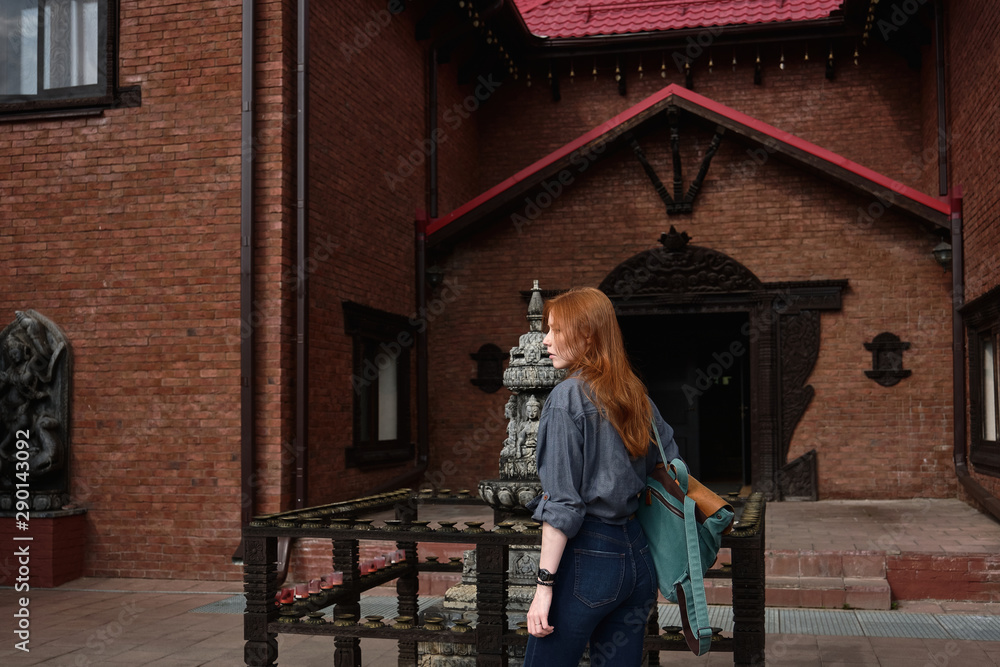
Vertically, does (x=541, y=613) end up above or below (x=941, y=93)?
below

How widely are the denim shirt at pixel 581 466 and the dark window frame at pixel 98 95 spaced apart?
7.02 metres

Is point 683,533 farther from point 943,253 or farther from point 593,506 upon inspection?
point 943,253

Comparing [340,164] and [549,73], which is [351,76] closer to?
[340,164]

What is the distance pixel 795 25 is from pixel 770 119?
4.18ft

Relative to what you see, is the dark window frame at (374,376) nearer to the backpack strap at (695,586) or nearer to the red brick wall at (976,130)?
the red brick wall at (976,130)

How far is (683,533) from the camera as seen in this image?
10.1ft

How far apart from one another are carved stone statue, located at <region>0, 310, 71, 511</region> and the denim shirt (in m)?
6.81

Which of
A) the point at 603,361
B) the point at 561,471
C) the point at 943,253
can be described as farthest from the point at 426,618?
the point at 943,253

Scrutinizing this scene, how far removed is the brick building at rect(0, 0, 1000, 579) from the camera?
842 cm

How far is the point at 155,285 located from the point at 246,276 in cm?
93

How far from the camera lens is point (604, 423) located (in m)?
2.97

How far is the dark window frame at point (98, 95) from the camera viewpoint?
8672 millimetres

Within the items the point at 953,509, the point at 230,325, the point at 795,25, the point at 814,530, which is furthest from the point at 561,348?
the point at 795,25

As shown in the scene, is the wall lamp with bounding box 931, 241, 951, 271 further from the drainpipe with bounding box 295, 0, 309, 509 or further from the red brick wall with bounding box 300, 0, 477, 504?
the drainpipe with bounding box 295, 0, 309, 509
